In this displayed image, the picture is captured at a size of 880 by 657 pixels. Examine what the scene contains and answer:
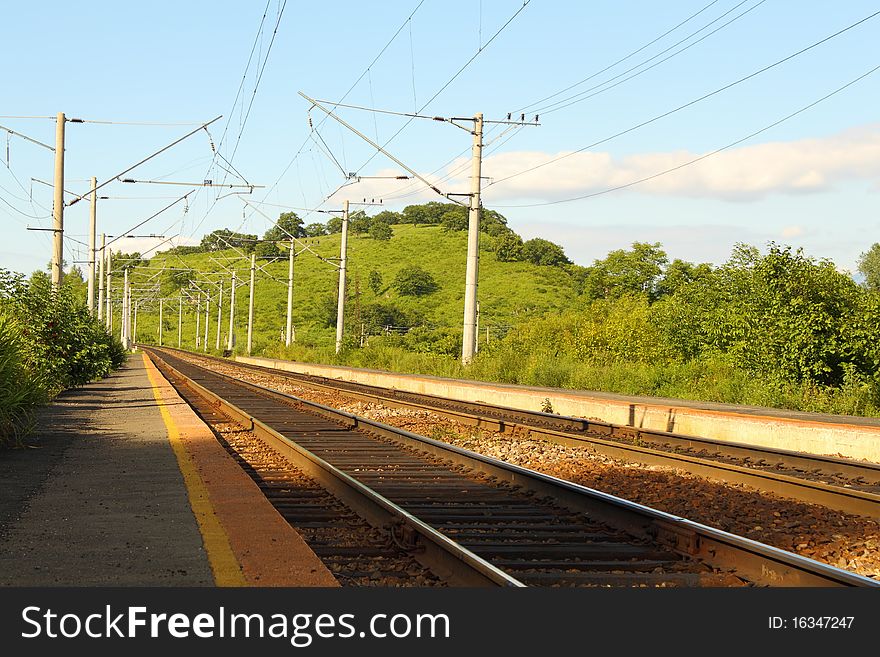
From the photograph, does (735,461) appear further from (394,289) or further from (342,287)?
(394,289)

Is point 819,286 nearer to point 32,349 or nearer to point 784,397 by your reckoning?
point 784,397

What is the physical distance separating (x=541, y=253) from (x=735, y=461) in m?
140

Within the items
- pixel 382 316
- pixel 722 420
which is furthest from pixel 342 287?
pixel 382 316

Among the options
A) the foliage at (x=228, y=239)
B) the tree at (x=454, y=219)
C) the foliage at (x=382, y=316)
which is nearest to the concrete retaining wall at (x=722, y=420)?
the foliage at (x=228, y=239)

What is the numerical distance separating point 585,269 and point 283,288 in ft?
144

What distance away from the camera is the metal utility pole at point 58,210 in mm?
26047

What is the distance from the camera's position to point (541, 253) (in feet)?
507

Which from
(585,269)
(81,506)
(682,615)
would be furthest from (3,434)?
(585,269)

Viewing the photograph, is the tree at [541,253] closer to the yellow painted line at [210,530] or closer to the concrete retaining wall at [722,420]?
the concrete retaining wall at [722,420]

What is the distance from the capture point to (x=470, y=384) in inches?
1305

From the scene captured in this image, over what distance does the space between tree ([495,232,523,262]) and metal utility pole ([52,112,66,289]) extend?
12499cm

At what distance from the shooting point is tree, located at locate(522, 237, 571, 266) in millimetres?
153875

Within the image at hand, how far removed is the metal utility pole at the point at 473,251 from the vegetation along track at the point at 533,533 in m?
22.2

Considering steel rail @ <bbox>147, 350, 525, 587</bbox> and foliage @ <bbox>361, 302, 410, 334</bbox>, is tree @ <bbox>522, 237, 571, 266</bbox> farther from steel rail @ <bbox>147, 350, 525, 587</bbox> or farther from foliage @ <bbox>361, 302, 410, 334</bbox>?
steel rail @ <bbox>147, 350, 525, 587</bbox>
